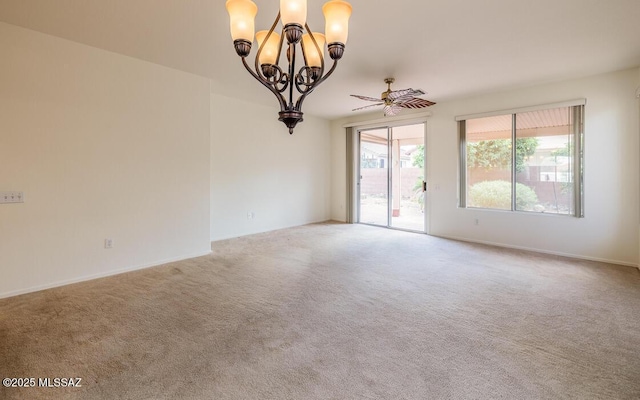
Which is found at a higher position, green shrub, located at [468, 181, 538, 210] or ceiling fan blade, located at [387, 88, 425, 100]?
ceiling fan blade, located at [387, 88, 425, 100]

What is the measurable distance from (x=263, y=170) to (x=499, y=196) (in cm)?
450

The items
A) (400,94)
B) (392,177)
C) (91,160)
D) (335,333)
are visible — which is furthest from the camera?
(392,177)

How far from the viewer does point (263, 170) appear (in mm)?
6266

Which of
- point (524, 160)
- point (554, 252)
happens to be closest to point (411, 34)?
point (524, 160)

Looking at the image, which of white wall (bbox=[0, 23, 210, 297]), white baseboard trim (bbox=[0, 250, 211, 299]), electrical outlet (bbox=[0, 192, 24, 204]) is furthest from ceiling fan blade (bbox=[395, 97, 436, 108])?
electrical outlet (bbox=[0, 192, 24, 204])

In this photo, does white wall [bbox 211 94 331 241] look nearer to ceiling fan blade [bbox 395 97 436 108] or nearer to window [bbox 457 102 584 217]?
ceiling fan blade [bbox 395 97 436 108]

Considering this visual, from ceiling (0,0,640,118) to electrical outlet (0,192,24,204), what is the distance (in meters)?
1.66

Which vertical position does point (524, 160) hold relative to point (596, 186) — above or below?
above

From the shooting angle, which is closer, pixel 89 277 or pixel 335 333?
pixel 335 333

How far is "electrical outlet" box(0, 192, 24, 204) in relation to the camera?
2.93 metres

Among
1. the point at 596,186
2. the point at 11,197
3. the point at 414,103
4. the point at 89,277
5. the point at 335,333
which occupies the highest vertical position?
the point at 414,103

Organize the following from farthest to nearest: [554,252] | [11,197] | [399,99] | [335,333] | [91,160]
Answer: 1. [554,252]
2. [399,99]
3. [91,160]
4. [11,197]
5. [335,333]

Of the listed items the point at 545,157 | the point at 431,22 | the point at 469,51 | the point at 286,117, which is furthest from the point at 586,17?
the point at 286,117

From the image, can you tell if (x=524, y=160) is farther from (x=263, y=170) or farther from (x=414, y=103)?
(x=263, y=170)
